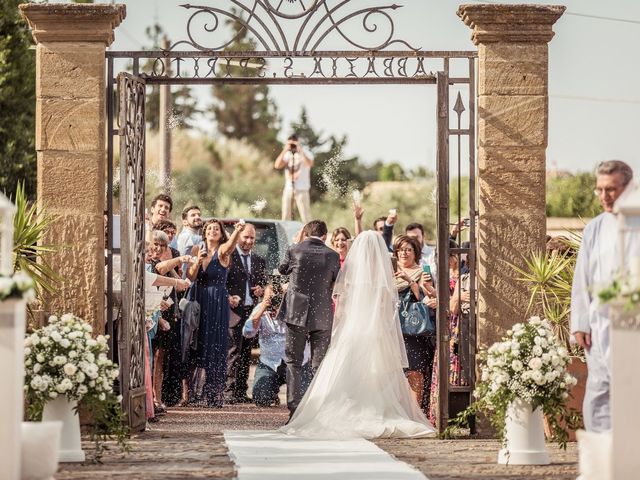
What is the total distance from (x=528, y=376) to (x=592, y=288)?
1979mm

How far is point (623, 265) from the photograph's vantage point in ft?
27.5

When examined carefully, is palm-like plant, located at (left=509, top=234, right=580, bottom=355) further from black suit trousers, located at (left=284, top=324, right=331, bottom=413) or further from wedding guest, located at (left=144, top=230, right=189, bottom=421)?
wedding guest, located at (left=144, top=230, right=189, bottom=421)

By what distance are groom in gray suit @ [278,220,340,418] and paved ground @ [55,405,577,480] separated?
2.04 ft

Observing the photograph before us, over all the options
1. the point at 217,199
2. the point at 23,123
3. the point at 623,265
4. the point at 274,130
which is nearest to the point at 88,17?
the point at 623,265

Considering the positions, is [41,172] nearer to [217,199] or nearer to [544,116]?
[544,116]

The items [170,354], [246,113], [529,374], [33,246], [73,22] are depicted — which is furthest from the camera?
[246,113]

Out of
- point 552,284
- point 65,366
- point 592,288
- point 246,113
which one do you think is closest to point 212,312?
point 552,284

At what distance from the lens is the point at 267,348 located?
15.3 meters

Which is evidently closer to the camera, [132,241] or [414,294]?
[132,241]

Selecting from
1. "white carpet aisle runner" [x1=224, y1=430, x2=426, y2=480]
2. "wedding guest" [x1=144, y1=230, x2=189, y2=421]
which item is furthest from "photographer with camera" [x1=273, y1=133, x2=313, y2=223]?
"white carpet aisle runner" [x1=224, y1=430, x2=426, y2=480]

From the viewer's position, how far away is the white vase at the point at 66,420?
10633 mm

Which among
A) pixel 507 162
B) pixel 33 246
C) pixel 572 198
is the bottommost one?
pixel 33 246

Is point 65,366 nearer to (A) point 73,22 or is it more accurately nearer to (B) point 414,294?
(A) point 73,22

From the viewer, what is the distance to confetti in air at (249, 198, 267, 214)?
51.2m
